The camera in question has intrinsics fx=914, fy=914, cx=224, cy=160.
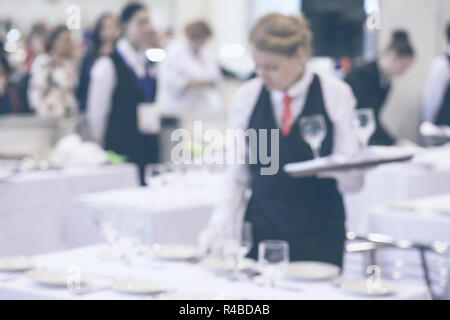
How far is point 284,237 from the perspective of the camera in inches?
106

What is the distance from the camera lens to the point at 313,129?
2.55m

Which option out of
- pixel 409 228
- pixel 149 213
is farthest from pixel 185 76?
pixel 409 228

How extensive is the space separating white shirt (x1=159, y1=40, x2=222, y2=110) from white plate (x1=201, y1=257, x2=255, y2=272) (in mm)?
4309

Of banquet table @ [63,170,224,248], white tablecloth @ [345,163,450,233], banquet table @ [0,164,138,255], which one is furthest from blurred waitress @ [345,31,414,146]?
banquet table @ [0,164,138,255]

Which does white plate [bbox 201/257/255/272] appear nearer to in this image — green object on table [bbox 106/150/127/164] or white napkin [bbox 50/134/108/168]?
white napkin [bbox 50/134/108/168]

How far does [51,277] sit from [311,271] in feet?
2.04

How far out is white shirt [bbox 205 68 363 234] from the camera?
2.61 m

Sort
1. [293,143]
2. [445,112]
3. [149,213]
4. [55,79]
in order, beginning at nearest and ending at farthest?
[293,143] < [149,213] < [55,79] < [445,112]

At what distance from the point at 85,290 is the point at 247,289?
1.22 feet

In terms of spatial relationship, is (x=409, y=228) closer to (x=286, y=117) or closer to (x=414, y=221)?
(x=414, y=221)

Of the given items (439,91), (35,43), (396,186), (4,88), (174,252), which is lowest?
(396,186)

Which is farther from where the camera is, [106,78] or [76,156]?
[106,78]

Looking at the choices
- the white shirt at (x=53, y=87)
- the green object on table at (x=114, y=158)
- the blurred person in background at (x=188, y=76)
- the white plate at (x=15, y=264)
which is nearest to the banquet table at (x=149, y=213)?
the green object on table at (x=114, y=158)
